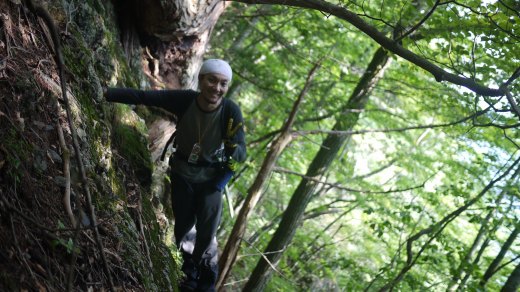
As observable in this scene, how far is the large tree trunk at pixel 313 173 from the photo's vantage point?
742 cm

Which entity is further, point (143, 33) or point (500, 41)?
point (143, 33)

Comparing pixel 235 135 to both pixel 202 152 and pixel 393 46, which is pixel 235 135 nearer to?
pixel 202 152

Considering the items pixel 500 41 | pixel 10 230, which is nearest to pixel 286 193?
pixel 500 41

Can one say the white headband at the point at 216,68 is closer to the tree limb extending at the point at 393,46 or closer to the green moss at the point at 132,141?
the tree limb extending at the point at 393,46

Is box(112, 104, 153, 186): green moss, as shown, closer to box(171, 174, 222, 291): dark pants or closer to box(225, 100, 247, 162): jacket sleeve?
box(171, 174, 222, 291): dark pants

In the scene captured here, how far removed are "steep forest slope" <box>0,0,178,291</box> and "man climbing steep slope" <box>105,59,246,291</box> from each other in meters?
0.28

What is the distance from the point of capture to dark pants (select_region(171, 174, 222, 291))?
473cm

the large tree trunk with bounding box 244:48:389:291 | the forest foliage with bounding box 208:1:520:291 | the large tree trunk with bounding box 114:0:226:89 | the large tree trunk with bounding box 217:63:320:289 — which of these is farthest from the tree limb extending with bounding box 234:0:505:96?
the large tree trunk with bounding box 244:48:389:291

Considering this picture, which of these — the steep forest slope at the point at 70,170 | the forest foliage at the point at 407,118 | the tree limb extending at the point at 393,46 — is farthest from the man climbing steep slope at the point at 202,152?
the forest foliage at the point at 407,118

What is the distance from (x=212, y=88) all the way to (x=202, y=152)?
23.7 inches

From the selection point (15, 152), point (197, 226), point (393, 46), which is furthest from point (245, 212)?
point (15, 152)

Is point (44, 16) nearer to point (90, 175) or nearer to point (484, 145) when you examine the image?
point (90, 175)

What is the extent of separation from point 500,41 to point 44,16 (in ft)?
11.7

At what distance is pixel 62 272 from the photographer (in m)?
2.60
